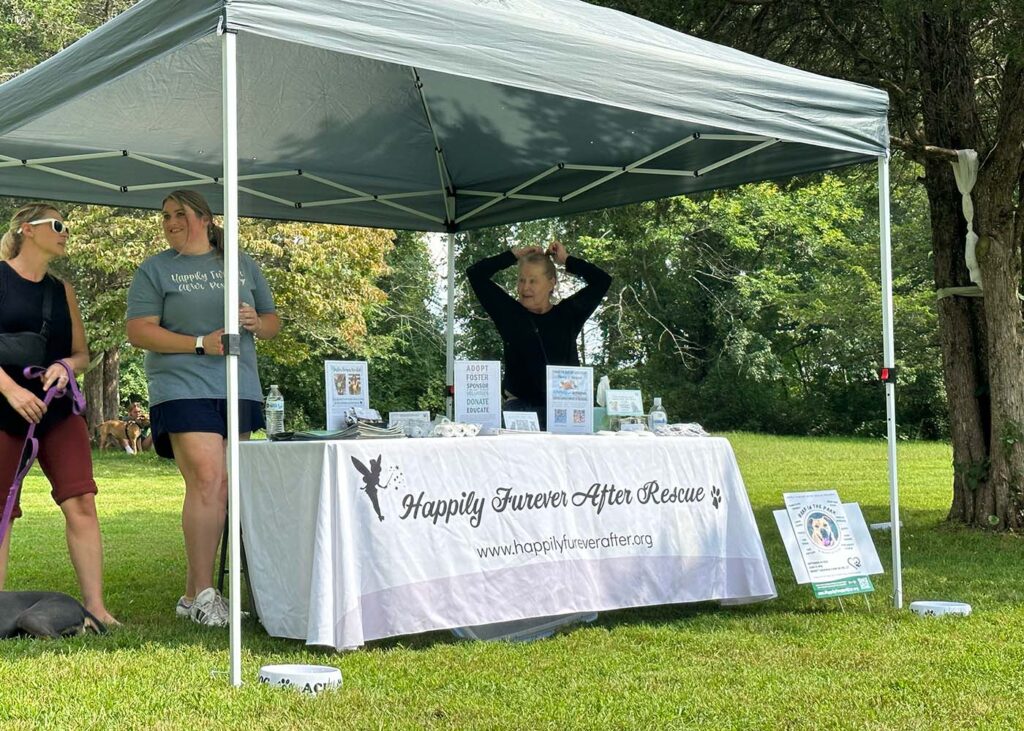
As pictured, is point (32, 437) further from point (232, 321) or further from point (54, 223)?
point (232, 321)

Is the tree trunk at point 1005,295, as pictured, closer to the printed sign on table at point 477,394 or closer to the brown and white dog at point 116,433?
the printed sign on table at point 477,394

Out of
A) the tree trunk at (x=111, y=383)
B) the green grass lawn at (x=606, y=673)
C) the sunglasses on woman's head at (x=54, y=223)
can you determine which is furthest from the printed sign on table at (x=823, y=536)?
the tree trunk at (x=111, y=383)

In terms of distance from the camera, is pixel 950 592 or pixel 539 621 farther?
pixel 950 592

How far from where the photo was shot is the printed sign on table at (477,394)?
437 cm

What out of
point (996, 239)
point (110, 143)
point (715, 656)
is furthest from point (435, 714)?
point (996, 239)

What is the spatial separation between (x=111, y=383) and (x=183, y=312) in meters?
18.2

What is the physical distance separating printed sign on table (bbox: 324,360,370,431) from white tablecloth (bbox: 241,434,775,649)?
34cm

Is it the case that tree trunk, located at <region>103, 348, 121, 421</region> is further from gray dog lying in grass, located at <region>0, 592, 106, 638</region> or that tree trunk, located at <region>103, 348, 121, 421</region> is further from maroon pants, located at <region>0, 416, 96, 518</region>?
gray dog lying in grass, located at <region>0, 592, 106, 638</region>

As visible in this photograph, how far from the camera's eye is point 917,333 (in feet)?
77.9

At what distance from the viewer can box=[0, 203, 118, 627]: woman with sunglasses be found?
4.29 meters

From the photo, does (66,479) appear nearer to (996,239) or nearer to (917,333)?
(996,239)

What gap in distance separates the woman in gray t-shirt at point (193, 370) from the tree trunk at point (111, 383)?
1675cm

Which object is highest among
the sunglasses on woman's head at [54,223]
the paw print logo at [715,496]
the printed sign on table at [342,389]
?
the sunglasses on woman's head at [54,223]

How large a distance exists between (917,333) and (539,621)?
2107 centimetres
